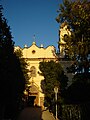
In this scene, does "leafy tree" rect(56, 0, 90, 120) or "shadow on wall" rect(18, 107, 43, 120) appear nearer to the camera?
"leafy tree" rect(56, 0, 90, 120)

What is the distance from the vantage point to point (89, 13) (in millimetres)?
23641

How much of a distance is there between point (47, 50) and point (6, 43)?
37705 mm

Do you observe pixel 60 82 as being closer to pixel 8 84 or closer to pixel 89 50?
pixel 89 50

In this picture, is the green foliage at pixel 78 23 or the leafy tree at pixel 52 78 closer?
the green foliage at pixel 78 23

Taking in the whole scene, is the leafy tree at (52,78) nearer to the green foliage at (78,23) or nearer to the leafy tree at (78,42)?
the leafy tree at (78,42)

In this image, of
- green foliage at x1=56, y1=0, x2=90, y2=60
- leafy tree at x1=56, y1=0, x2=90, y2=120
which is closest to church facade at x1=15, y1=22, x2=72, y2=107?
leafy tree at x1=56, y1=0, x2=90, y2=120

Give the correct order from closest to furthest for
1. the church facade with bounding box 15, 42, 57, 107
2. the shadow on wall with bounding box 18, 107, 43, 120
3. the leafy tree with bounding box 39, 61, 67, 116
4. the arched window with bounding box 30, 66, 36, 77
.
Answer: the shadow on wall with bounding box 18, 107, 43, 120, the leafy tree with bounding box 39, 61, 67, 116, the church facade with bounding box 15, 42, 57, 107, the arched window with bounding box 30, 66, 36, 77

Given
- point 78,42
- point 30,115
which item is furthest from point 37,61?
point 78,42

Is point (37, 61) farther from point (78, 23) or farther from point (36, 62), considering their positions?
point (78, 23)

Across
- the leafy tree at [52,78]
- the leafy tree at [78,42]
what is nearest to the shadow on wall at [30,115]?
the leafy tree at [52,78]

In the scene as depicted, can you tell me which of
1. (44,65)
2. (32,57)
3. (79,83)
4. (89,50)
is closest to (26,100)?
(32,57)

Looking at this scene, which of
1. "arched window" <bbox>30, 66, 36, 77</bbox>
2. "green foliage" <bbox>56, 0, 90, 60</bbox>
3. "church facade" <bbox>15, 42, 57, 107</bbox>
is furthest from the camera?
"arched window" <bbox>30, 66, 36, 77</bbox>

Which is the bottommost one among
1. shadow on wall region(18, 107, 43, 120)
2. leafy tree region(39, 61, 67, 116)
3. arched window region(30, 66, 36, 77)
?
shadow on wall region(18, 107, 43, 120)

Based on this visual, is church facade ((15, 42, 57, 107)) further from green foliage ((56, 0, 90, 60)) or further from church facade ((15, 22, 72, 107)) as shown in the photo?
green foliage ((56, 0, 90, 60))
